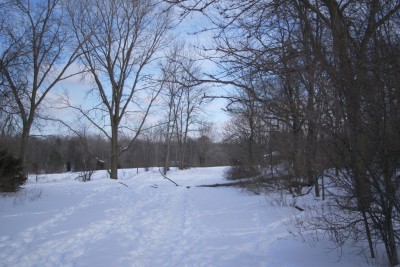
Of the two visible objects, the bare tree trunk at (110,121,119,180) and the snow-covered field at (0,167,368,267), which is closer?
the snow-covered field at (0,167,368,267)

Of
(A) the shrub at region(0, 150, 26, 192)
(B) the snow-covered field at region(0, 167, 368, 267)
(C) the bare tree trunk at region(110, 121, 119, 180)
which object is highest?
(C) the bare tree trunk at region(110, 121, 119, 180)

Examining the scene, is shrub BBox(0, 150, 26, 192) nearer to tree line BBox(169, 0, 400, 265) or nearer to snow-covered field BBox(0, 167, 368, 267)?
snow-covered field BBox(0, 167, 368, 267)

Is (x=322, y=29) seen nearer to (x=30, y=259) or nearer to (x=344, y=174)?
(x=344, y=174)

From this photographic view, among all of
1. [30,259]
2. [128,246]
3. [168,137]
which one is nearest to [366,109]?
[128,246]

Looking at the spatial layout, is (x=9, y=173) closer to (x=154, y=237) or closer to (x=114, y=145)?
(x=154, y=237)

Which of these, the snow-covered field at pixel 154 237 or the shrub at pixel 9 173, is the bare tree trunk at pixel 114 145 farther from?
the snow-covered field at pixel 154 237

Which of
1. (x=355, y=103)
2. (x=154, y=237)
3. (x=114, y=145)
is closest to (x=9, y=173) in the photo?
(x=154, y=237)

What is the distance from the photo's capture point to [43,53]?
2159 centimetres

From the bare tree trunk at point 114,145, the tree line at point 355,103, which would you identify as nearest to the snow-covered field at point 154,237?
the tree line at point 355,103

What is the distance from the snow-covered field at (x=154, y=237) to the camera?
18.5ft

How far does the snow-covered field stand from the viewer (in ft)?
18.5

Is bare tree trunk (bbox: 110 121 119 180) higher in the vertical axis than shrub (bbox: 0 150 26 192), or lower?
higher

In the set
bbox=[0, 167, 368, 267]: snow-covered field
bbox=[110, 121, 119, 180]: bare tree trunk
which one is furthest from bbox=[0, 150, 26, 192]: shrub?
bbox=[110, 121, 119, 180]: bare tree trunk

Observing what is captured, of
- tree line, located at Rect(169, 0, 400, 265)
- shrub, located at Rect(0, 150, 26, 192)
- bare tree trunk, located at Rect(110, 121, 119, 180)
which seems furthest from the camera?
bare tree trunk, located at Rect(110, 121, 119, 180)
